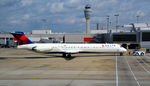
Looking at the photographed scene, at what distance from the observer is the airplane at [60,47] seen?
36.6 m

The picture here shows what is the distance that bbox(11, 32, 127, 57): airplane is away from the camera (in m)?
36.6

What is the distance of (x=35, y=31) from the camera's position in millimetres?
151125

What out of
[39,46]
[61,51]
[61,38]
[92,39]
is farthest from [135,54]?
[61,38]

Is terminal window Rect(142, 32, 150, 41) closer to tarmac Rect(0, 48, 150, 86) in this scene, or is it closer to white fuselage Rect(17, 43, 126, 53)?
white fuselage Rect(17, 43, 126, 53)

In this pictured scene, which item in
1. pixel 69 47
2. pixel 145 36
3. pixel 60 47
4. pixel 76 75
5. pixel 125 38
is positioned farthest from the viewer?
pixel 125 38

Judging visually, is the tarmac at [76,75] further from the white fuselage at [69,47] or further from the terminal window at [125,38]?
the terminal window at [125,38]

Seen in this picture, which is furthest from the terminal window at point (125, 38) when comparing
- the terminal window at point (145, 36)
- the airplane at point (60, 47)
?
the airplane at point (60, 47)

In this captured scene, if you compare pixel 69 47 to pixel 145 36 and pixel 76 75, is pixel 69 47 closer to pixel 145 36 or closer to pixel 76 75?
pixel 76 75

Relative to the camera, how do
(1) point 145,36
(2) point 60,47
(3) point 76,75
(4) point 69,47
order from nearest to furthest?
(3) point 76,75 → (2) point 60,47 → (4) point 69,47 → (1) point 145,36

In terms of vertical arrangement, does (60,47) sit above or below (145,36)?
below

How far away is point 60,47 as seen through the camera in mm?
37938

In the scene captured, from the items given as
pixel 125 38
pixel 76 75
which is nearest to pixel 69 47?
pixel 76 75

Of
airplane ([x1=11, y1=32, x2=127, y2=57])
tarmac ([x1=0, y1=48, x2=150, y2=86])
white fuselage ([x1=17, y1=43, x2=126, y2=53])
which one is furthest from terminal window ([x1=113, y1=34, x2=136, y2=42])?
tarmac ([x1=0, y1=48, x2=150, y2=86])

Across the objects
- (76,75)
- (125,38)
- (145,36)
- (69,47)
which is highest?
(145,36)
